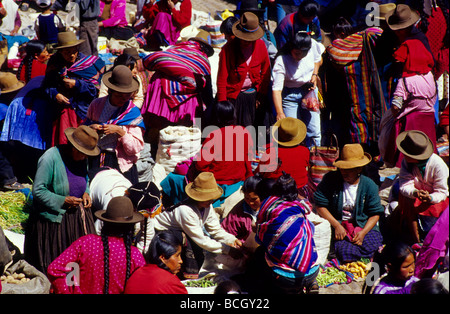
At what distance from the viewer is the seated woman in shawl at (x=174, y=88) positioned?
6.75 metres

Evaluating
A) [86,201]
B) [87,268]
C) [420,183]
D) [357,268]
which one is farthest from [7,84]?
[420,183]

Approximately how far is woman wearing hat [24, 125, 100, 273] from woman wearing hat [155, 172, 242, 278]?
679 millimetres

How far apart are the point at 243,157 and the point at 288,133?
1.62 ft

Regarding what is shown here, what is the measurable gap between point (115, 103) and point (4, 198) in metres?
1.60

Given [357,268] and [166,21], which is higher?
A: [166,21]

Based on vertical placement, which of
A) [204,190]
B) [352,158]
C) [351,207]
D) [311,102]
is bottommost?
[351,207]

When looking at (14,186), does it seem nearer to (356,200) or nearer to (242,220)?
(242,220)

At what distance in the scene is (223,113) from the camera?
5.88m

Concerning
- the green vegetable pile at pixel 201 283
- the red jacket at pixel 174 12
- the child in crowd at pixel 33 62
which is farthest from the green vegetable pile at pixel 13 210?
the red jacket at pixel 174 12

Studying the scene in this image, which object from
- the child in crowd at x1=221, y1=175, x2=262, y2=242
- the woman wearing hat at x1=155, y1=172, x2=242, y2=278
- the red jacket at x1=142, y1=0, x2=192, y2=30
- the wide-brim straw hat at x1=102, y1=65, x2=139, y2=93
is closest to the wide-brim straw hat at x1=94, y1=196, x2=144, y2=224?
the woman wearing hat at x1=155, y1=172, x2=242, y2=278

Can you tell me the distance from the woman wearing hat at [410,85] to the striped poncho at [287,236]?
2040mm

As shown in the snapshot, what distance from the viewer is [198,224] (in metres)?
5.04
